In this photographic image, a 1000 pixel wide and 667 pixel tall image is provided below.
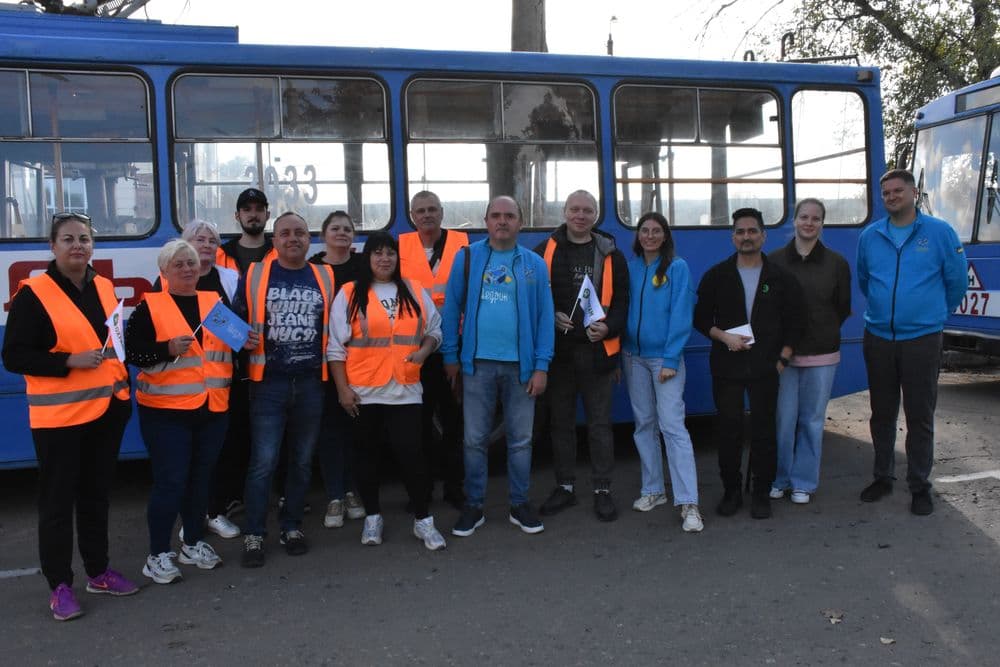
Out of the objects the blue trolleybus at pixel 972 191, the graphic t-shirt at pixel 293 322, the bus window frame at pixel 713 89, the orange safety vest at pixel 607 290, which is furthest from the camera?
the blue trolleybus at pixel 972 191

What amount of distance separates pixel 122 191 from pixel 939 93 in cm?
1440

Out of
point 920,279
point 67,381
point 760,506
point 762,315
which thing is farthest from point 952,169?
point 67,381

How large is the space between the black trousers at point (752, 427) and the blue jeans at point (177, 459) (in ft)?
9.00

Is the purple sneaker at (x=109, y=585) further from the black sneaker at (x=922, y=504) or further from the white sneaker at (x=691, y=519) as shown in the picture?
the black sneaker at (x=922, y=504)

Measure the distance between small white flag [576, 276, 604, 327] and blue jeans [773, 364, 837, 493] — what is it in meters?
1.24

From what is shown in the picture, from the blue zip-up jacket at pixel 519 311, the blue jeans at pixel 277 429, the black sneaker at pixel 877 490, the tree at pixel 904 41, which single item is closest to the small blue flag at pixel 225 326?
the blue jeans at pixel 277 429

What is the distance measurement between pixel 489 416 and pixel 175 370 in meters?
1.66

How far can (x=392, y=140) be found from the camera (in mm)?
5754

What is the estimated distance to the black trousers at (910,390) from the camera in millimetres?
5026

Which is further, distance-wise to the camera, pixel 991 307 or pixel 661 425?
pixel 991 307

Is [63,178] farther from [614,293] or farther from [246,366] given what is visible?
[614,293]

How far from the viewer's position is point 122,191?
533 cm

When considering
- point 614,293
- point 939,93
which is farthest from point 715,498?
point 939,93

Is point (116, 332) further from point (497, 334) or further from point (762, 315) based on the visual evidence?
point (762, 315)
